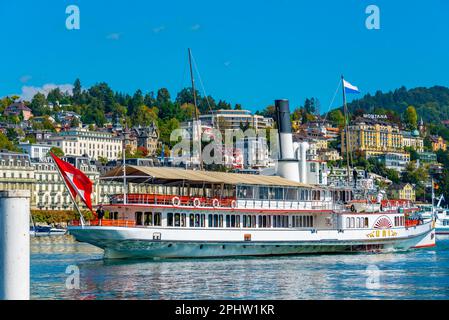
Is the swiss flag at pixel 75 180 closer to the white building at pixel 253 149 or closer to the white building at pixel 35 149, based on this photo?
the white building at pixel 35 149

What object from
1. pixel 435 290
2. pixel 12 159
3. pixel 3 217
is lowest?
pixel 435 290

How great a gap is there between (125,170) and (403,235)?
20.6 m

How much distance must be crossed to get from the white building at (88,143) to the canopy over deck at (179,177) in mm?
129026

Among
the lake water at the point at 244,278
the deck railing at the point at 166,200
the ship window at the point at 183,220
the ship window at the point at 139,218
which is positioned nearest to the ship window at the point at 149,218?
the ship window at the point at 139,218

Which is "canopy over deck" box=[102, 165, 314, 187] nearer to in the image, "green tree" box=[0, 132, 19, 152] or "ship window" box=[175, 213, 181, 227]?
"ship window" box=[175, 213, 181, 227]

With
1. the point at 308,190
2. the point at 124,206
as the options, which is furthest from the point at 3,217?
the point at 308,190

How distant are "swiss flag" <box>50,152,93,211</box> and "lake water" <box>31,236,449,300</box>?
10.6 feet

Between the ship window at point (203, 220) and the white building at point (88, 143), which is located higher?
the white building at point (88, 143)

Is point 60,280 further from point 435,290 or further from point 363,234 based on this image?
point 363,234

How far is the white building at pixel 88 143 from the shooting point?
581 ft

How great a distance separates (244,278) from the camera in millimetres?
34969

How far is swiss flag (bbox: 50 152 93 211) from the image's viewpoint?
4066 cm
